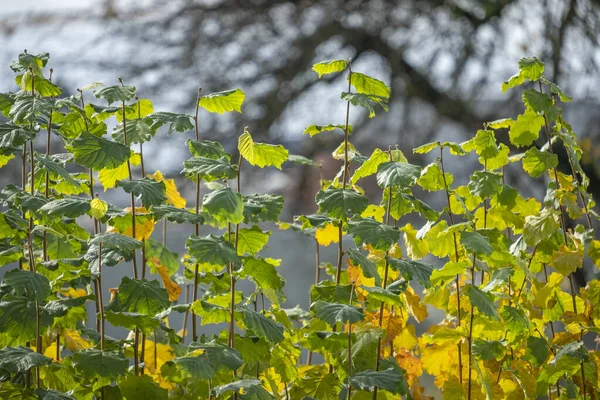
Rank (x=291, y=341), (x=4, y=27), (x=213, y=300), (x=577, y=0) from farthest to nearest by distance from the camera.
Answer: (x=4, y=27), (x=577, y=0), (x=291, y=341), (x=213, y=300)

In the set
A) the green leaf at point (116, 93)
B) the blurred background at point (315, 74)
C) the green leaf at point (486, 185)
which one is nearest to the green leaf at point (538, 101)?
the green leaf at point (486, 185)

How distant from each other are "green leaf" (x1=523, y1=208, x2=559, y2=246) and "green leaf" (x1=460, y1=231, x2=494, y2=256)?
22cm

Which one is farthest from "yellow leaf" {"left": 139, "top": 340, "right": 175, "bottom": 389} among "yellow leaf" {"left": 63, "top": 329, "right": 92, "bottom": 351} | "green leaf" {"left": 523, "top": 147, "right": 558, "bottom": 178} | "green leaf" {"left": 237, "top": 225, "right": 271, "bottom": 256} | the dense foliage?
"green leaf" {"left": 523, "top": 147, "right": 558, "bottom": 178}

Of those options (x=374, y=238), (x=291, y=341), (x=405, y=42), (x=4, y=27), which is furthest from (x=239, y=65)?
(x=374, y=238)

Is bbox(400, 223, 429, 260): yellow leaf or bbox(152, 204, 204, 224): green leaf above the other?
bbox(152, 204, 204, 224): green leaf

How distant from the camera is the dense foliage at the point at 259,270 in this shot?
1374 mm

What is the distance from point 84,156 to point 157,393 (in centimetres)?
42

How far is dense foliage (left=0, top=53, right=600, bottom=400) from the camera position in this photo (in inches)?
54.1

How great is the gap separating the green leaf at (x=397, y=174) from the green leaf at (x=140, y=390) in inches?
20.2

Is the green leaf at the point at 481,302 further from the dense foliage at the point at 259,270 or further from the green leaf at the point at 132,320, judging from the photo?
the green leaf at the point at 132,320

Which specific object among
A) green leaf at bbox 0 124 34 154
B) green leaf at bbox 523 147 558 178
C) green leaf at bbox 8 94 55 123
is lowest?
green leaf at bbox 523 147 558 178

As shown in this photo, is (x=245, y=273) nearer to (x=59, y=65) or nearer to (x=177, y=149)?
(x=177, y=149)

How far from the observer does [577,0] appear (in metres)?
4.23

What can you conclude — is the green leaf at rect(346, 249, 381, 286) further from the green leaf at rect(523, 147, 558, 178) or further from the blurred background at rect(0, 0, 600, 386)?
the blurred background at rect(0, 0, 600, 386)
